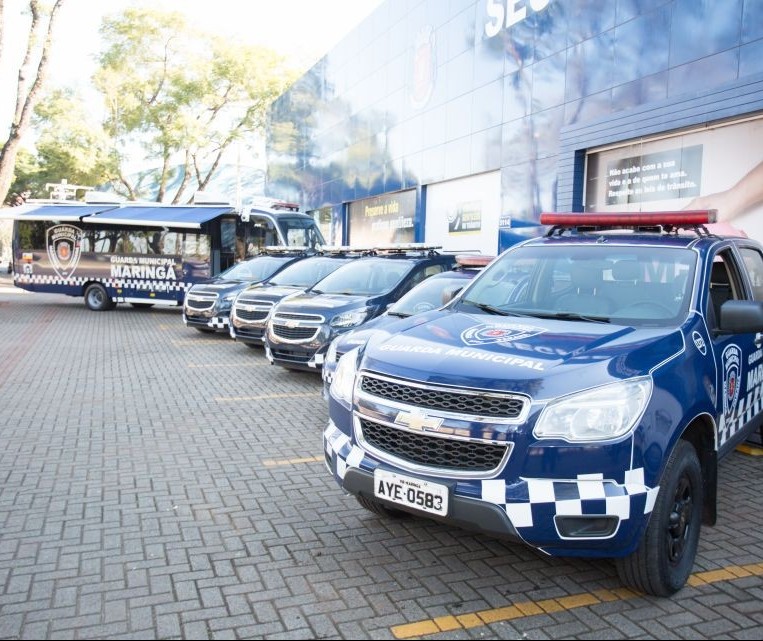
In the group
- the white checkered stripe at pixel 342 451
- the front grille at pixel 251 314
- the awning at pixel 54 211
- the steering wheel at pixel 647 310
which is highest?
the awning at pixel 54 211

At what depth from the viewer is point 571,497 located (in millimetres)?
3121

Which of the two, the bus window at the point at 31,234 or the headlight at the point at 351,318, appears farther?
the bus window at the point at 31,234

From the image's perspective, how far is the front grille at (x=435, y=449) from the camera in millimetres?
3268

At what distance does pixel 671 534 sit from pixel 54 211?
66.6ft

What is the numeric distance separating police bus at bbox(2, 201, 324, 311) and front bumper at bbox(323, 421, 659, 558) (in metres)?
16.0

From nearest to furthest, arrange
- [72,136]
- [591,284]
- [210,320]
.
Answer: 1. [591,284]
2. [210,320]
3. [72,136]

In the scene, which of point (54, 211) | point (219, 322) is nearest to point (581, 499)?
point (219, 322)

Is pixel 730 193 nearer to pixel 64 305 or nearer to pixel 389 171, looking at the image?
pixel 389 171

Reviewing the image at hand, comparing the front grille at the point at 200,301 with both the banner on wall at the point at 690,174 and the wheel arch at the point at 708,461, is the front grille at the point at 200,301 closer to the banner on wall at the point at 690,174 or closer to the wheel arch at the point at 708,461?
Result: the banner on wall at the point at 690,174

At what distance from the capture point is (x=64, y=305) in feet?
71.7

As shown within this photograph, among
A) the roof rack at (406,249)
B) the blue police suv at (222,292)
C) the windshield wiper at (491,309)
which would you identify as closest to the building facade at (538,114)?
the roof rack at (406,249)

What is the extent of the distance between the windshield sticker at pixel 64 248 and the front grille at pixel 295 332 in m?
12.7

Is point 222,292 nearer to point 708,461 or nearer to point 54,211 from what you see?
point 54,211

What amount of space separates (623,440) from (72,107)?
3939 cm
